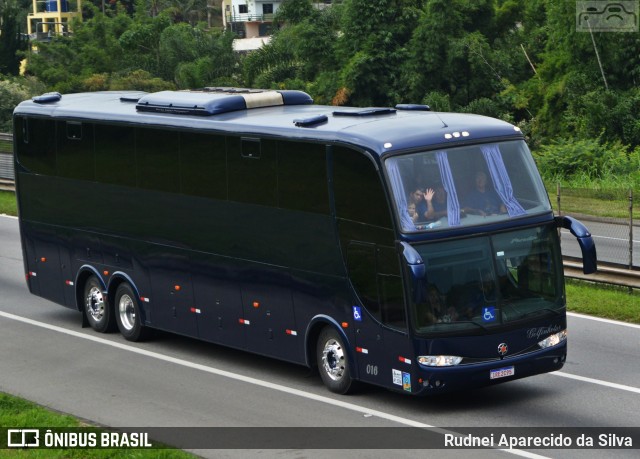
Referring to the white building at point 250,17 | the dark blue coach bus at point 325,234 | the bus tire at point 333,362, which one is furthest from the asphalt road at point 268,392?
the white building at point 250,17

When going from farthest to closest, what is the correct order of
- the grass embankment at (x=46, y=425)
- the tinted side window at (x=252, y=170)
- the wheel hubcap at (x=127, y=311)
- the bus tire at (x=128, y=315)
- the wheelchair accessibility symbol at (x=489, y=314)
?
the wheel hubcap at (x=127, y=311) < the bus tire at (x=128, y=315) < the tinted side window at (x=252, y=170) < the wheelchair accessibility symbol at (x=489, y=314) < the grass embankment at (x=46, y=425)

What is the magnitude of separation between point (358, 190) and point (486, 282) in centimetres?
191

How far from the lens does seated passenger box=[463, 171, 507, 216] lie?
1497cm

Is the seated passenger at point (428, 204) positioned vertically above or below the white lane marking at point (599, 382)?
above

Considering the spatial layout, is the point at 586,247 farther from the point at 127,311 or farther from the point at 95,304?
the point at 95,304

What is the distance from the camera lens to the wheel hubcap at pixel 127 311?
68.0 ft

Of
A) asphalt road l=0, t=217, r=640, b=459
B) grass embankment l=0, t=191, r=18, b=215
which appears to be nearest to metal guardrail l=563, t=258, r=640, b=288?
asphalt road l=0, t=217, r=640, b=459

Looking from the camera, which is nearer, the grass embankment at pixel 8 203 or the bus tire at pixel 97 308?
the bus tire at pixel 97 308

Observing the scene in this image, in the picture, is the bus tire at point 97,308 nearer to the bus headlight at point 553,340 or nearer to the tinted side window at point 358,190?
the tinted side window at point 358,190

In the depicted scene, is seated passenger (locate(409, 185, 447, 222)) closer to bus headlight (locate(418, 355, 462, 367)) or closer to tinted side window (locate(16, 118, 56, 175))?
bus headlight (locate(418, 355, 462, 367))

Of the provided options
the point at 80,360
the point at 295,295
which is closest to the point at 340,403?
the point at 295,295

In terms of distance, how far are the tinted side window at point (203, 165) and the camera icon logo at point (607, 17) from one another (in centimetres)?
3424

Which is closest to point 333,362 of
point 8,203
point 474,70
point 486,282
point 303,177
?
point 303,177

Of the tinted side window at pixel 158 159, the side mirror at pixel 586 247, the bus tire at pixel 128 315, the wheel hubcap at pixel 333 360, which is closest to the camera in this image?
the side mirror at pixel 586 247
